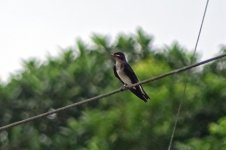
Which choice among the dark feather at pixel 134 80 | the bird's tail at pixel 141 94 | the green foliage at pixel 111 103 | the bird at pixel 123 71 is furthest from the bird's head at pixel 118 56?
the green foliage at pixel 111 103

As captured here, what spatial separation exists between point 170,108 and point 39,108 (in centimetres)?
518

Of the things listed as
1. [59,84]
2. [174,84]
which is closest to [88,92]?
[59,84]

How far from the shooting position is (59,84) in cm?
3250

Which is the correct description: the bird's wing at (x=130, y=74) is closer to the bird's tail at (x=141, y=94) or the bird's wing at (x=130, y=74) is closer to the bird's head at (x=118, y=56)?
the bird's head at (x=118, y=56)

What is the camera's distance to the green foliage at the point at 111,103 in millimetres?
27312

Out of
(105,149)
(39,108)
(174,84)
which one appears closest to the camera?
(105,149)

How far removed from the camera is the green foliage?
2731 centimetres

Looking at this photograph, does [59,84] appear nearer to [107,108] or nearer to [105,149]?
[107,108]

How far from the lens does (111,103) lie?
31141 millimetres

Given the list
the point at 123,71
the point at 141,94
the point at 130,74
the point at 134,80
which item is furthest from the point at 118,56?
the point at 141,94

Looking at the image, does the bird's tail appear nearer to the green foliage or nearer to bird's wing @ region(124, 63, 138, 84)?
bird's wing @ region(124, 63, 138, 84)

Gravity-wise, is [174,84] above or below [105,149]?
above

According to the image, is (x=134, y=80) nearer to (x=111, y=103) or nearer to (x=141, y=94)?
(x=141, y=94)

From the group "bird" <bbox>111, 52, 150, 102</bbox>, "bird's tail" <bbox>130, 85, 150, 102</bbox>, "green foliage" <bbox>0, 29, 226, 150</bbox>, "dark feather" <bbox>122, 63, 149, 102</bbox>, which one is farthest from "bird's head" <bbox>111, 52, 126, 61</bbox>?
"green foliage" <bbox>0, 29, 226, 150</bbox>
